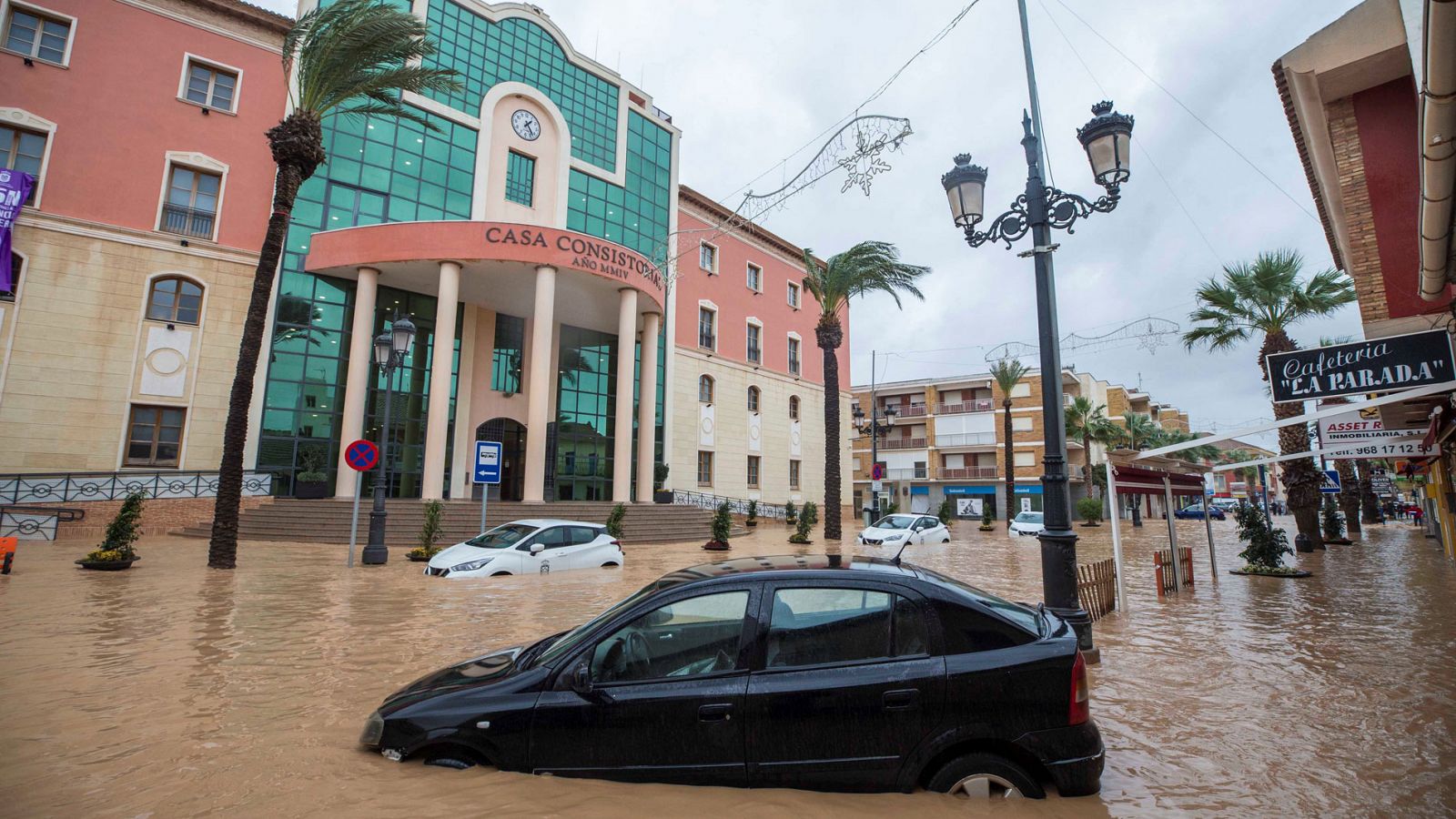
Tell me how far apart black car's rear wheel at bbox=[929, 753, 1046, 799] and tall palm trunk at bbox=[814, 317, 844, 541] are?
20.2 metres

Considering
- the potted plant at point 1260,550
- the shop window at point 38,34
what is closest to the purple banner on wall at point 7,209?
the shop window at point 38,34

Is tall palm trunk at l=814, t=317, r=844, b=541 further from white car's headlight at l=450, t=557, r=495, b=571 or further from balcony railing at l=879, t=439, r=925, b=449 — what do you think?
balcony railing at l=879, t=439, r=925, b=449

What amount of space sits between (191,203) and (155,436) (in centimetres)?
766

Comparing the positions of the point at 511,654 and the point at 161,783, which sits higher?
the point at 511,654

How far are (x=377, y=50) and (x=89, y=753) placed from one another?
47.7 ft

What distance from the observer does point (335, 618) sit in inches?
316

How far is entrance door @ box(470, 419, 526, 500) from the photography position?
86.6 feet

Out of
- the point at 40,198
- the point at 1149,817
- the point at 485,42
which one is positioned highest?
the point at 485,42

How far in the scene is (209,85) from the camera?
21609 millimetres

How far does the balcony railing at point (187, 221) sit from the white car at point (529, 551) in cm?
1620

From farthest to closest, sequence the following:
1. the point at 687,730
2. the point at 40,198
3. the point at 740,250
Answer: the point at 740,250 → the point at 40,198 → the point at 687,730

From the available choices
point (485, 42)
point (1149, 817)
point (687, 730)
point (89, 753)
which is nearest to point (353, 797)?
point (687, 730)

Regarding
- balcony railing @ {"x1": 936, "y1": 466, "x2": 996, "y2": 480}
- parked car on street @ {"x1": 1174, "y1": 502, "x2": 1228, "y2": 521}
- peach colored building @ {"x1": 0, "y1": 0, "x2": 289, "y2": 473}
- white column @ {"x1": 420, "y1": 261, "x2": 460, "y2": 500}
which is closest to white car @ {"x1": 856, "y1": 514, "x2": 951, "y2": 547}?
white column @ {"x1": 420, "y1": 261, "x2": 460, "y2": 500}

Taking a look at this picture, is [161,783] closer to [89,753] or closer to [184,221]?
[89,753]
